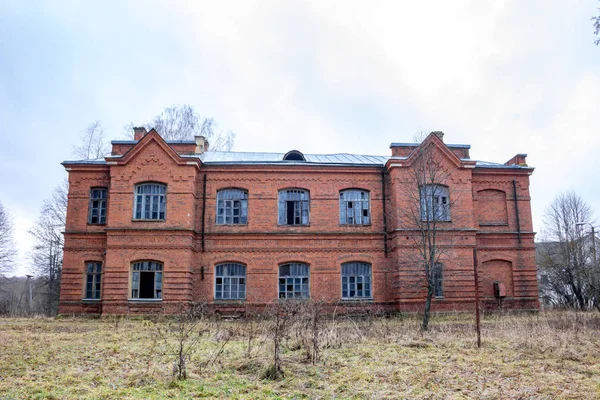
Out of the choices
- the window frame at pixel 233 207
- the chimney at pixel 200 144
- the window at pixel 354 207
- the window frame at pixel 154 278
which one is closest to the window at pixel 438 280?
the window at pixel 354 207

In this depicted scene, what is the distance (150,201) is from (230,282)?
493 cm

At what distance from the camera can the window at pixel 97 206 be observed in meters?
22.5

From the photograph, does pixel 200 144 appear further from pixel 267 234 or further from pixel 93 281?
pixel 93 281

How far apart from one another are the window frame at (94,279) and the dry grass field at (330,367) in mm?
7867

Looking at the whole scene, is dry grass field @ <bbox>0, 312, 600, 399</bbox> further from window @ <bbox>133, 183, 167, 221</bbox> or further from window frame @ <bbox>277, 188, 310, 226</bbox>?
window frame @ <bbox>277, 188, 310, 226</bbox>

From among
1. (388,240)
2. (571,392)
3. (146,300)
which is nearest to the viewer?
(571,392)

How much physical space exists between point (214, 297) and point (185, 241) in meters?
2.78

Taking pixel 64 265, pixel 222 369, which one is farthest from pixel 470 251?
pixel 64 265

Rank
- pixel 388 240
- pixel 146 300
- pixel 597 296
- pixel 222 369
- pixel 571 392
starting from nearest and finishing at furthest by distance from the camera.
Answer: pixel 571 392, pixel 222 369, pixel 146 300, pixel 388 240, pixel 597 296

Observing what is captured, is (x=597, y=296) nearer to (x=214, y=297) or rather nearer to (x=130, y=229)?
(x=214, y=297)

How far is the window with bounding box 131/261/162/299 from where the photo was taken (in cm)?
2097

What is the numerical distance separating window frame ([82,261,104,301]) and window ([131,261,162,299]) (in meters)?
1.90

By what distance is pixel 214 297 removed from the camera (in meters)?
21.6

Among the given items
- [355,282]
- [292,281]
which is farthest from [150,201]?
[355,282]
